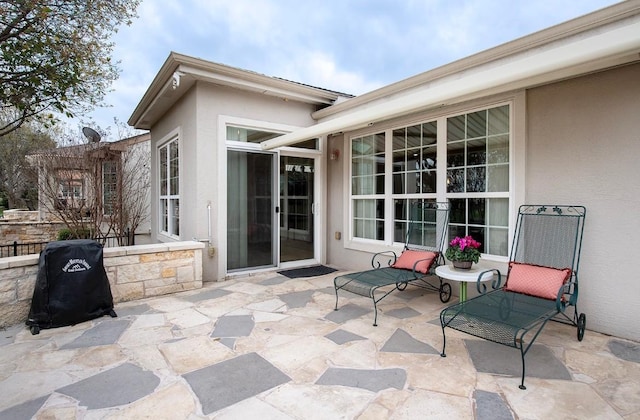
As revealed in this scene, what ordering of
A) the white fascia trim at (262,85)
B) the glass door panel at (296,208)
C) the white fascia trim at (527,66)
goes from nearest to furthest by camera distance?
the white fascia trim at (527,66) < the white fascia trim at (262,85) < the glass door panel at (296,208)

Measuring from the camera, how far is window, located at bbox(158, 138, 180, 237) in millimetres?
6406

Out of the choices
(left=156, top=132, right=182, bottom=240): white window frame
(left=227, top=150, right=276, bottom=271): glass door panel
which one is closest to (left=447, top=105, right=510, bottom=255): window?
(left=227, top=150, right=276, bottom=271): glass door panel

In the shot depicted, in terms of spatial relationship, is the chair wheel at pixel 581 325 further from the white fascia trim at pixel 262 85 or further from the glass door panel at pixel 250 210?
the white fascia trim at pixel 262 85

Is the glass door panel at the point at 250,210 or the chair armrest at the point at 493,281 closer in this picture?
the chair armrest at the point at 493,281

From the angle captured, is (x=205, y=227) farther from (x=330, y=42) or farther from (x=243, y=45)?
(x=330, y=42)

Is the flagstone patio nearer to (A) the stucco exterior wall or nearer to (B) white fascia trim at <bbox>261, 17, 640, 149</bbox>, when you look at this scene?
(A) the stucco exterior wall

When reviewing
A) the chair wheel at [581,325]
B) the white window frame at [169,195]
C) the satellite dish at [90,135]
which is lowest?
the chair wheel at [581,325]

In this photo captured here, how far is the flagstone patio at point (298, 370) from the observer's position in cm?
211

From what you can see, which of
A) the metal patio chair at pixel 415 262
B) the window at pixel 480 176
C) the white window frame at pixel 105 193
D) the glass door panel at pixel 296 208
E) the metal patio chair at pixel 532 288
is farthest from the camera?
the white window frame at pixel 105 193

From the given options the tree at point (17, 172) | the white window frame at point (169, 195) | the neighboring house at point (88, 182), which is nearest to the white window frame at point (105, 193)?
the neighboring house at point (88, 182)

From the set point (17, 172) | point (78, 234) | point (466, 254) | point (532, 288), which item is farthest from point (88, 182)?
point (17, 172)

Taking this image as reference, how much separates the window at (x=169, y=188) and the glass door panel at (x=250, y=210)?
132cm

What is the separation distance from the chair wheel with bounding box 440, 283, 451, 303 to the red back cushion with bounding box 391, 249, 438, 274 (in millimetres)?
425

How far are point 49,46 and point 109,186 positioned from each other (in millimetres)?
4886
